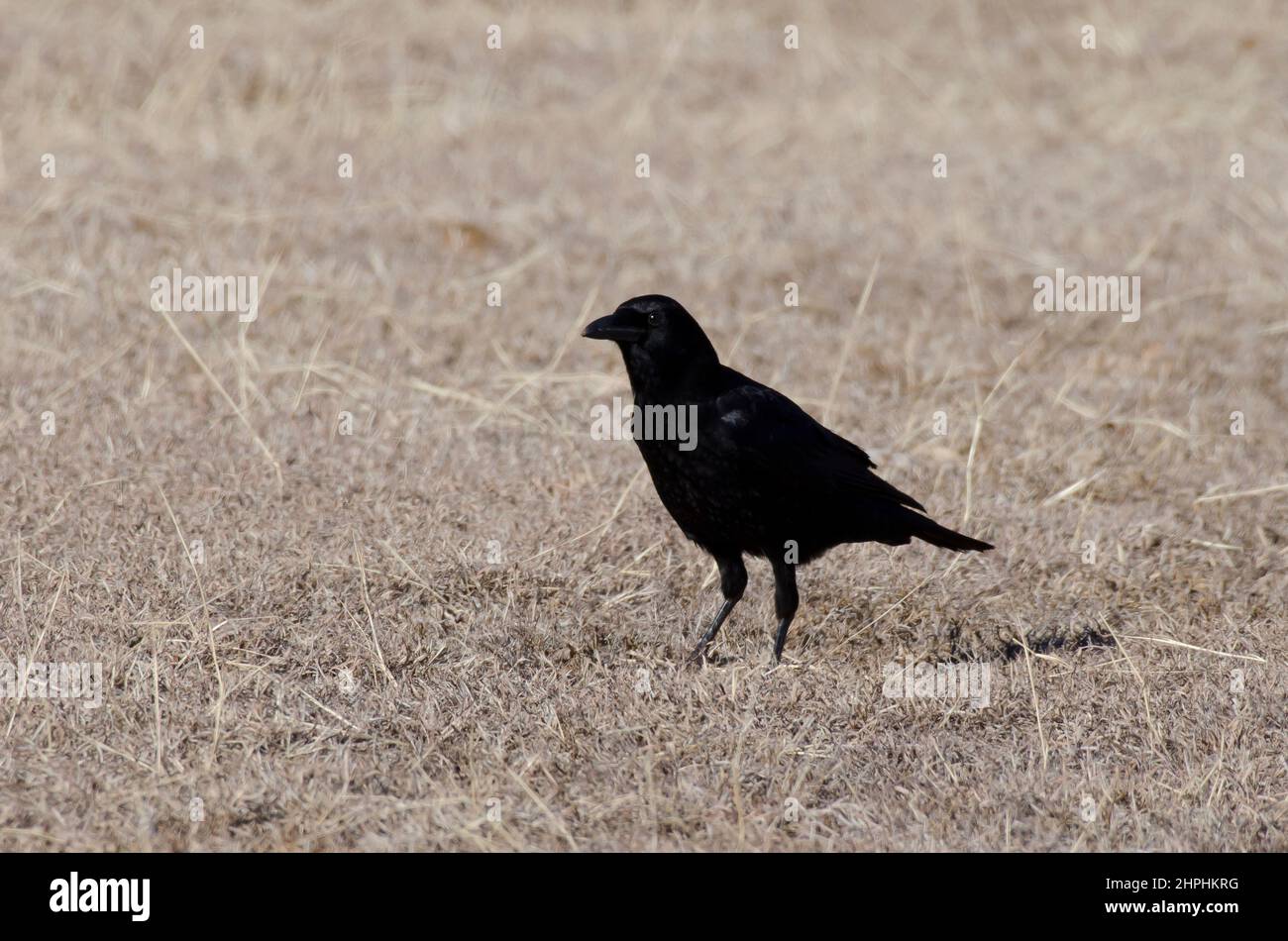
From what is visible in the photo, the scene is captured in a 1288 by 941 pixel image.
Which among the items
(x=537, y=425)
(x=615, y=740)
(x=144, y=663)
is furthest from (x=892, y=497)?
(x=144, y=663)

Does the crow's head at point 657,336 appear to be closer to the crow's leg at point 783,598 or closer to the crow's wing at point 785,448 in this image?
the crow's wing at point 785,448

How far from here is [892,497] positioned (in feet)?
15.9

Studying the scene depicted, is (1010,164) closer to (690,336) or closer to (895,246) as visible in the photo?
(895,246)

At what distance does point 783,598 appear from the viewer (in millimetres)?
4746

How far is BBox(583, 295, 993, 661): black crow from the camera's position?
15.0ft

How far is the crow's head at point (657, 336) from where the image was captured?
462 cm

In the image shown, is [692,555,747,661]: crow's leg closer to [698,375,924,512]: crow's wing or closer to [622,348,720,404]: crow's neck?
[698,375,924,512]: crow's wing

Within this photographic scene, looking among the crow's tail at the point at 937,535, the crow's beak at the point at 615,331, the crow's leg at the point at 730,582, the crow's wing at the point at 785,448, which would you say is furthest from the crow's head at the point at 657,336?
the crow's tail at the point at 937,535

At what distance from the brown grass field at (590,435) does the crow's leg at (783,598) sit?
10 centimetres

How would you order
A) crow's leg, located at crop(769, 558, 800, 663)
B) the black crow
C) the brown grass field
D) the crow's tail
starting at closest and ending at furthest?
the brown grass field
the black crow
crow's leg, located at crop(769, 558, 800, 663)
the crow's tail

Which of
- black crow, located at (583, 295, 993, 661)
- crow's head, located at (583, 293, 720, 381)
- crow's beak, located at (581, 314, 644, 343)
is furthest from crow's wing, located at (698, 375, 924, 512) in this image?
crow's beak, located at (581, 314, 644, 343)

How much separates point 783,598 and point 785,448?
476mm

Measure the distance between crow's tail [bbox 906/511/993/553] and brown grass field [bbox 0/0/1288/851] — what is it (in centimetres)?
36

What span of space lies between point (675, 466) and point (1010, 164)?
6.24 metres
